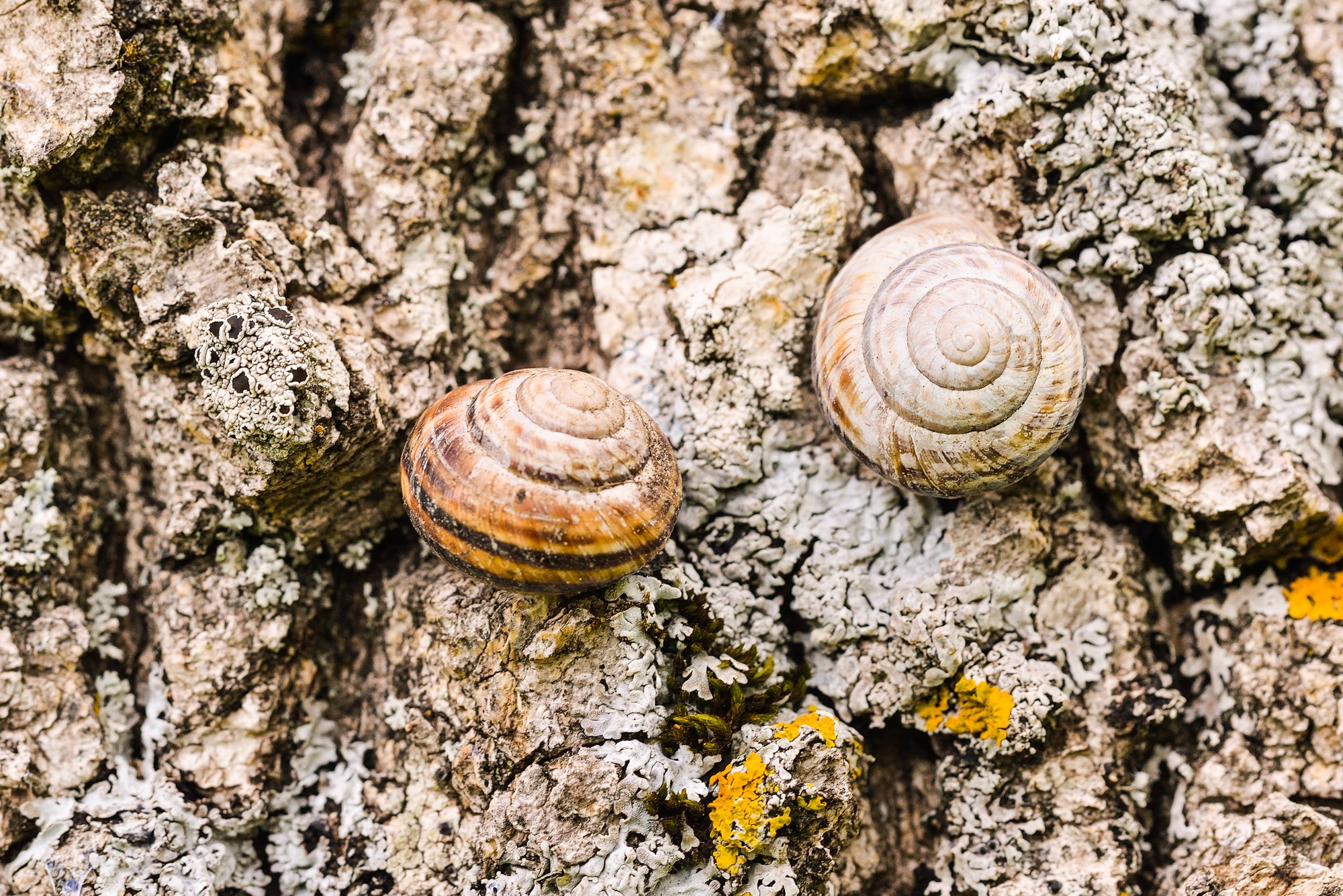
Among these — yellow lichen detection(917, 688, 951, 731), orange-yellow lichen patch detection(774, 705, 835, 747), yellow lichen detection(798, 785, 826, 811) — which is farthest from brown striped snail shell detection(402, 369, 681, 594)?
yellow lichen detection(917, 688, 951, 731)

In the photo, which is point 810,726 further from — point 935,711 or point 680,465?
point 680,465

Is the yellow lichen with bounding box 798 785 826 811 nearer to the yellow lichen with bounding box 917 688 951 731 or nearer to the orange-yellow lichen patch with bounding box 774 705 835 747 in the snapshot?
the orange-yellow lichen patch with bounding box 774 705 835 747

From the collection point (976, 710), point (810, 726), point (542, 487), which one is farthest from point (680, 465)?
point (976, 710)

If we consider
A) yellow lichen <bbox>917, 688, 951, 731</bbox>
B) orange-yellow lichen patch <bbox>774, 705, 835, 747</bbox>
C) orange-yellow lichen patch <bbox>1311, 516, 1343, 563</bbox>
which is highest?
orange-yellow lichen patch <bbox>1311, 516, 1343, 563</bbox>

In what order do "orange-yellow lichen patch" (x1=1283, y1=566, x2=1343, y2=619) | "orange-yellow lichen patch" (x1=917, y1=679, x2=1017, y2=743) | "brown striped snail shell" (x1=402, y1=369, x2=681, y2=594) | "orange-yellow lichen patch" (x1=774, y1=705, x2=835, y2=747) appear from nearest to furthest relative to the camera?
1. "brown striped snail shell" (x1=402, y1=369, x2=681, y2=594)
2. "orange-yellow lichen patch" (x1=774, y1=705, x2=835, y2=747)
3. "orange-yellow lichen patch" (x1=917, y1=679, x2=1017, y2=743)
4. "orange-yellow lichen patch" (x1=1283, y1=566, x2=1343, y2=619)

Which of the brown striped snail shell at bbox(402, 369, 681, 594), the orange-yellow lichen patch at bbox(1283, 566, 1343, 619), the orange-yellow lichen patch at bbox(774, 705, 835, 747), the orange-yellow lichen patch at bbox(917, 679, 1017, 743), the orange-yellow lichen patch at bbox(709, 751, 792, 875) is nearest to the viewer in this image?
the brown striped snail shell at bbox(402, 369, 681, 594)

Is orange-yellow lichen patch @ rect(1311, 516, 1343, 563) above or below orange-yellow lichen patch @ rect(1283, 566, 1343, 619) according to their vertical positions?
above

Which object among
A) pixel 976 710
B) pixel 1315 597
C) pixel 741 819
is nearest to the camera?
pixel 741 819

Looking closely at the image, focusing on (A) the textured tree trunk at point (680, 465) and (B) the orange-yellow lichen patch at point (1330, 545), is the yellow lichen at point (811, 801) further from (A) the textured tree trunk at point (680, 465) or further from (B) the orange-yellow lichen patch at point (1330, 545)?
(B) the orange-yellow lichen patch at point (1330, 545)
